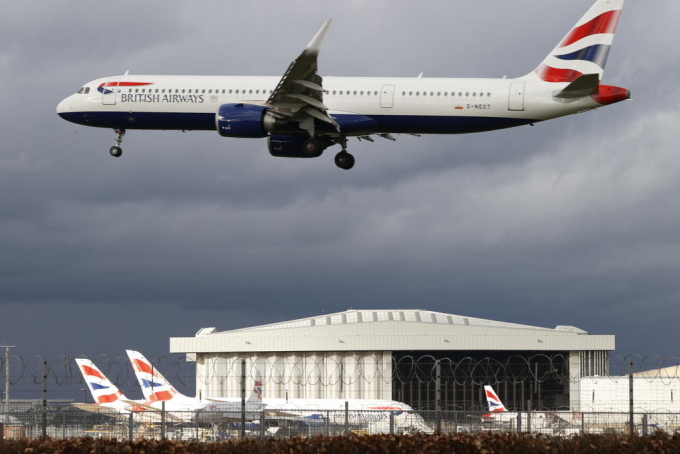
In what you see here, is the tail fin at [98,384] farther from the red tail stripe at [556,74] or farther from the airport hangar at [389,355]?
the red tail stripe at [556,74]

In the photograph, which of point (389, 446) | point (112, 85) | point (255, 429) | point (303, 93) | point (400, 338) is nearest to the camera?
point (389, 446)

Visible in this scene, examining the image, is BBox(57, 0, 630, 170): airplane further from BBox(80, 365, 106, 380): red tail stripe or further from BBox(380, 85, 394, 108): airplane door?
BBox(80, 365, 106, 380): red tail stripe

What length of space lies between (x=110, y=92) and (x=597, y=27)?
24903mm

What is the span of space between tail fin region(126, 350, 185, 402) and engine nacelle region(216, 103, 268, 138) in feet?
Answer: 66.3

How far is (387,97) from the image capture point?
52.2 metres

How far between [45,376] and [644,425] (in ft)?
56.4

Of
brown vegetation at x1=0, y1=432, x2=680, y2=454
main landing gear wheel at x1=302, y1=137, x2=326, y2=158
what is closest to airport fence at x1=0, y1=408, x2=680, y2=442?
brown vegetation at x1=0, y1=432, x2=680, y2=454

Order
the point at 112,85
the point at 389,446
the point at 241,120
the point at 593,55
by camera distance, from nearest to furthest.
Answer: the point at 389,446, the point at 241,120, the point at 593,55, the point at 112,85

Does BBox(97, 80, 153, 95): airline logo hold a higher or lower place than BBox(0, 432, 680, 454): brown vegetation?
higher

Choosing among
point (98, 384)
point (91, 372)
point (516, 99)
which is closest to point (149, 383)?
point (98, 384)

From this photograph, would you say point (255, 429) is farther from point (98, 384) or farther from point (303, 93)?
point (98, 384)

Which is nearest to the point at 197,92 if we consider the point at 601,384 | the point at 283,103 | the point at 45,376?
the point at 283,103

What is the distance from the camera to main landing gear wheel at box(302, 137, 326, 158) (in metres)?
53.0

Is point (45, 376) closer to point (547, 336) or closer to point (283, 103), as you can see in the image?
point (283, 103)
